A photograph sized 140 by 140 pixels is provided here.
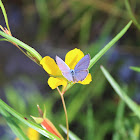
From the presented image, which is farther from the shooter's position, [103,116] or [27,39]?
[27,39]

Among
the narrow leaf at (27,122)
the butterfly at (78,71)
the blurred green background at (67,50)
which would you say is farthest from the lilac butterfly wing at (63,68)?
the blurred green background at (67,50)

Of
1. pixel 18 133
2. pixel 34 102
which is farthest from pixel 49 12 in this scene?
pixel 18 133

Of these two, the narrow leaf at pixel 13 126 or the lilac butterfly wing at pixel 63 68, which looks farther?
the narrow leaf at pixel 13 126

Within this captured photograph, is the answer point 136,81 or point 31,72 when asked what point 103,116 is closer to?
point 136,81

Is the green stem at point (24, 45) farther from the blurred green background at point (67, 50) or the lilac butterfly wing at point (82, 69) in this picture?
the blurred green background at point (67, 50)

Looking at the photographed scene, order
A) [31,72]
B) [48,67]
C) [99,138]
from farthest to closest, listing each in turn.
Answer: [31,72]
[99,138]
[48,67]

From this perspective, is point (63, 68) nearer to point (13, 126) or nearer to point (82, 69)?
point (82, 69)
